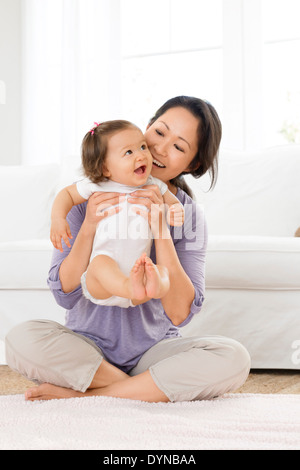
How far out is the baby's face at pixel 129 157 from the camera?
51.3 inches

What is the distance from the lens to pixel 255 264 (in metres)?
1.94

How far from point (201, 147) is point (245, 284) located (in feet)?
2.14

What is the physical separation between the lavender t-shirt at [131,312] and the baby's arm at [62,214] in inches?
4.5

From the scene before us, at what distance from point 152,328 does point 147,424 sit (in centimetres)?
35

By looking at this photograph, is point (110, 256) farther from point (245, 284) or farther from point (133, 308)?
point (245, 284)

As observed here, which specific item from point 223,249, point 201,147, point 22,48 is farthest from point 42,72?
point 201,147

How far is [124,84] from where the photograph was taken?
391cm

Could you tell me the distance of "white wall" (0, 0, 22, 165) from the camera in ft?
13.1

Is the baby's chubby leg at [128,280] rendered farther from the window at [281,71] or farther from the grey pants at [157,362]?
the window at [281,71]

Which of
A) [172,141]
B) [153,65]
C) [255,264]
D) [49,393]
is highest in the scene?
[153,65]

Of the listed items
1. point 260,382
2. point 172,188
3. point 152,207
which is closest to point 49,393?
point 152,207

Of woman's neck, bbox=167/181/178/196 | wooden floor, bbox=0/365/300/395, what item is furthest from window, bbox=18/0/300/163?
woman's neck, bbox=167/181/178/196

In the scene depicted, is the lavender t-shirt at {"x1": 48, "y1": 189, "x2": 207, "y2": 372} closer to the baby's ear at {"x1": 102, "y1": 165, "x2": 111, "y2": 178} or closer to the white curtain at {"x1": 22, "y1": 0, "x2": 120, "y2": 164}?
the baby's ear at {"x1": 102, "y1": 165, "x2": 111, "y2": 178}

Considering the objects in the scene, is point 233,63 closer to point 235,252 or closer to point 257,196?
point 257,196
